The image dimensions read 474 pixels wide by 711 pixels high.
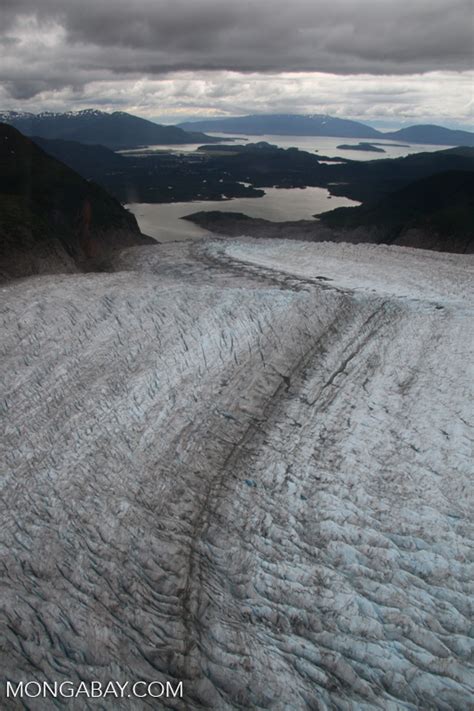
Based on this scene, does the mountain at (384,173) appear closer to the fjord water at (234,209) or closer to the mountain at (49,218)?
the fjord water at (234,209)

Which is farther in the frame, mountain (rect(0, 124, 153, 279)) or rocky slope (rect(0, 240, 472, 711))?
mountain (rect(0, 124, 153, 279))

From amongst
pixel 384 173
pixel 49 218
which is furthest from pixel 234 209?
pixel 384 173

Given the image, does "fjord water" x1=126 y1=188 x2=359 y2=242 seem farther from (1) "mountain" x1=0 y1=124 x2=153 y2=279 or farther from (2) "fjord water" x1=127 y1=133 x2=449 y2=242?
(1) "mountain" x1=0 y1=124 x2=153 y2=279

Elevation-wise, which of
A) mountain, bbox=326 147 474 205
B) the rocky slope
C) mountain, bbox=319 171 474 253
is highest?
mountain, bbox=326 147 474 205

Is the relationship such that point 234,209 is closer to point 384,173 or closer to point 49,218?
point 49,218

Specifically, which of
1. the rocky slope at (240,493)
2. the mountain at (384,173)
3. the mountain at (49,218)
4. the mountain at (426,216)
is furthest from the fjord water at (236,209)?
the rocky slope at (240,493)

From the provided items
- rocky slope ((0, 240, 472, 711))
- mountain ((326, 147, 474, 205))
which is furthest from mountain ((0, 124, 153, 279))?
mountain ((326, 147, 474, 205))
